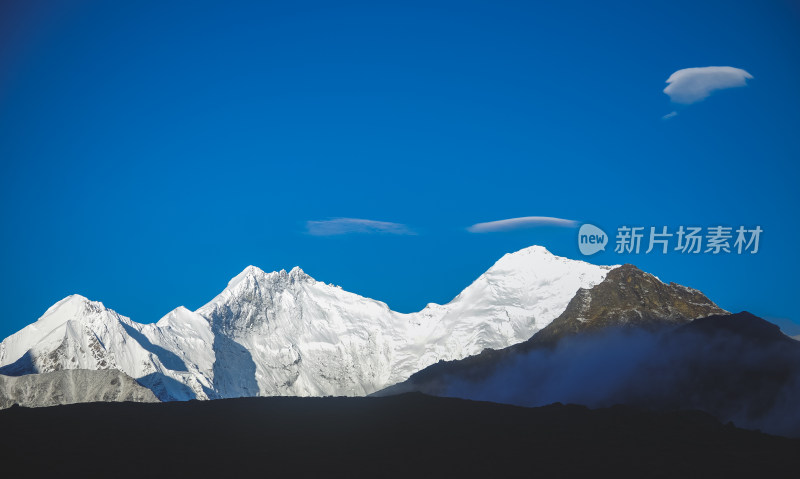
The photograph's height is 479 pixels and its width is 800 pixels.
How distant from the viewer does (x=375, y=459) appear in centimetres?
5991

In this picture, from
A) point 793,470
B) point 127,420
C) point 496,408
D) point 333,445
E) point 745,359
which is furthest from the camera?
point 745,359

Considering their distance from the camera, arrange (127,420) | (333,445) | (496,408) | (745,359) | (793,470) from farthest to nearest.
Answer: (745,359)
(496,408)
(127,420)
(333,445)
(793,470)

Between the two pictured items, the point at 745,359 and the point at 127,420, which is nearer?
the point at 127,420

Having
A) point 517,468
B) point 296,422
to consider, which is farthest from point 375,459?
point 296,422

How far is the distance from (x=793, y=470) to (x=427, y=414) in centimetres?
3376

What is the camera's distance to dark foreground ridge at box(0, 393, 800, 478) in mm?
57000

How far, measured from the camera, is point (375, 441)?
6612cm

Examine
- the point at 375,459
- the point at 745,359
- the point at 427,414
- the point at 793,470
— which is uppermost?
the point at 745,359

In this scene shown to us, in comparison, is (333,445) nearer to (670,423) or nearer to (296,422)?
(296,422)

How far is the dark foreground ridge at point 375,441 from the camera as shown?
187ft

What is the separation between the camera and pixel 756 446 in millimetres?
67125

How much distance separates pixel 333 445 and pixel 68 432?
23902 mm

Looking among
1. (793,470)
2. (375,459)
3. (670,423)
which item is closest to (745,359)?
(670,423)

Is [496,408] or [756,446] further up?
[496,408]
